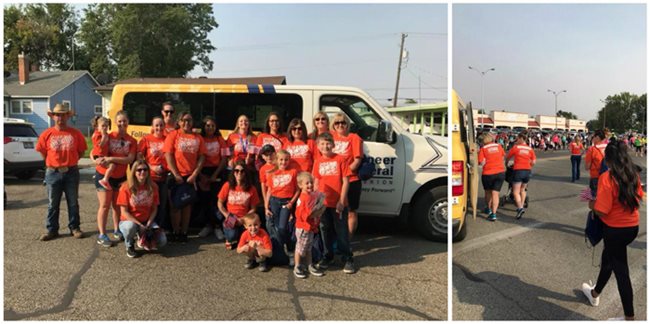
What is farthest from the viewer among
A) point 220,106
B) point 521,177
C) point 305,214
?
point 220,106

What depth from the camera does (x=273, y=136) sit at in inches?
168

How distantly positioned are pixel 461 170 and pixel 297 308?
169 centimetres

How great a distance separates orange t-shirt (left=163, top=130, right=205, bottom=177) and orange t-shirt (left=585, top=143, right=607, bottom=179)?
344 centimetres

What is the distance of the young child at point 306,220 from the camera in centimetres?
353

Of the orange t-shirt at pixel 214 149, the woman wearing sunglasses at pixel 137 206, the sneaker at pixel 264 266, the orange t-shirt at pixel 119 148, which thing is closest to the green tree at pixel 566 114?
the sneaker at pixel 264 266

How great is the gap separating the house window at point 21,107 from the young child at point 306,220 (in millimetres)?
28098

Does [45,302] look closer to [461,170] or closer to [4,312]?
[4,312]

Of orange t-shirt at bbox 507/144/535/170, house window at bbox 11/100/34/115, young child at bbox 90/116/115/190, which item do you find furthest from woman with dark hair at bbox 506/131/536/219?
house window at bbox 11/100/34/115

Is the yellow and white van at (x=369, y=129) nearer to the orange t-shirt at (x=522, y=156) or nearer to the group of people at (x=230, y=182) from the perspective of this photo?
the group of people at (x=230, y=182)

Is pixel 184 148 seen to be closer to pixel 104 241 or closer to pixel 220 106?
pixel 220 106

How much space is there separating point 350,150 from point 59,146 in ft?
10.0

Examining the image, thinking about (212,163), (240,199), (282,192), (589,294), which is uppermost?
(212,163)

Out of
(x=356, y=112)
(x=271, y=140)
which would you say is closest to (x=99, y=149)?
(x=271, y=140)

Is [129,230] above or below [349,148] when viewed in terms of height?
below
